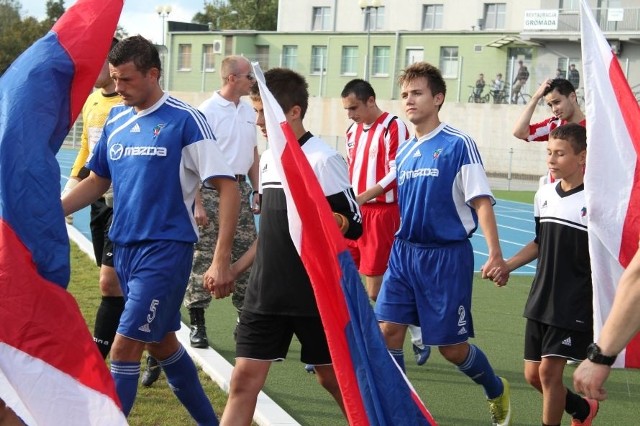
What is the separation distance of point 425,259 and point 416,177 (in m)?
0.52

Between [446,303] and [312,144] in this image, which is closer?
[312,144]

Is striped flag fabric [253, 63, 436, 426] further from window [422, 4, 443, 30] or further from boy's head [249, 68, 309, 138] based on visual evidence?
window [422, 4, 443, 30]

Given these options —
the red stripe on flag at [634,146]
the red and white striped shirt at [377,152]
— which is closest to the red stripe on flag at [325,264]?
the red stripe on flag at [634,146]

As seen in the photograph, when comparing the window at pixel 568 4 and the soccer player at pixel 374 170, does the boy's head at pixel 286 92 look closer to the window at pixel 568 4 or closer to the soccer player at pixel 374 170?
the soccer player at pixel 374 170

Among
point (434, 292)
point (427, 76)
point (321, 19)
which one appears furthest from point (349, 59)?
point (434, 292)

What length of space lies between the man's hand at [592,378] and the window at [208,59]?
5263cm

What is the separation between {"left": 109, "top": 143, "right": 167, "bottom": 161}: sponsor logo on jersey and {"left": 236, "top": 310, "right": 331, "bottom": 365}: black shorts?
3.20ft

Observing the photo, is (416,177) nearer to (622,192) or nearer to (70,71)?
(622,192)

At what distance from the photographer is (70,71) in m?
4.73

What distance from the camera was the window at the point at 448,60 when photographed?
177 ft

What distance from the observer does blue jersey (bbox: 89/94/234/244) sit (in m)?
5.75

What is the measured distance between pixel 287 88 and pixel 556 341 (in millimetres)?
2127

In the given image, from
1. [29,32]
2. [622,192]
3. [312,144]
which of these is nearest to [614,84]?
[622,192]

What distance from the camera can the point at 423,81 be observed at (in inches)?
271
